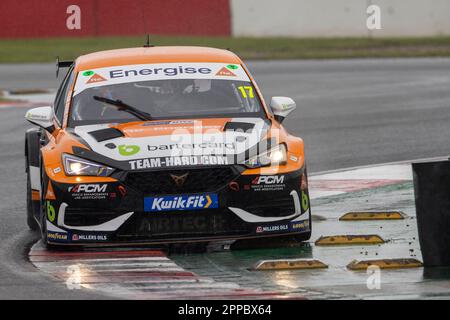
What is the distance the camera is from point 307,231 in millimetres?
9992

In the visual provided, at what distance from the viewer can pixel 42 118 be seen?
10.9m

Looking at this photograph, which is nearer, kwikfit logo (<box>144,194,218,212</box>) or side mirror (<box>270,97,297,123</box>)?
kwikfit logo (<box>144,194,218,212</box>)

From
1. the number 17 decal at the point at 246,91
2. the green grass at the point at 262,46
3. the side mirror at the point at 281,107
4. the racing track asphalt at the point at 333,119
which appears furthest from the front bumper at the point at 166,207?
the green grass at the point at 262,46

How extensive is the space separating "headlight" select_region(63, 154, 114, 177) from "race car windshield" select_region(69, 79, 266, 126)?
80 centimetres

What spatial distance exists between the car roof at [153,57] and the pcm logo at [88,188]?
1939 mm

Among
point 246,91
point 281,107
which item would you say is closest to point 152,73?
point 246,91

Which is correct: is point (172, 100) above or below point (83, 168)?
above

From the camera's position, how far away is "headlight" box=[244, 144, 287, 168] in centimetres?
977

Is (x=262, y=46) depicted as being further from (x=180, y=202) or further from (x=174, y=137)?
(x=180, y=202)

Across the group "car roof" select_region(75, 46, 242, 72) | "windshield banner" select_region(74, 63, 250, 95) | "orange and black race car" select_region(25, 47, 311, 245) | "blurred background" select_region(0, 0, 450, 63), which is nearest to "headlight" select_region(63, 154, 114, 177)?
"orange and black race car" select_region(25, 47, 311, 245)

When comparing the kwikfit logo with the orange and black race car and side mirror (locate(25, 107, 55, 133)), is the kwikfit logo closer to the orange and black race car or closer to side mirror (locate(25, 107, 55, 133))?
the orange and black race car

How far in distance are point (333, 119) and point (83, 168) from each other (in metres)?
10.8

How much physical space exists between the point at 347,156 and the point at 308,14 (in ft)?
74.3
